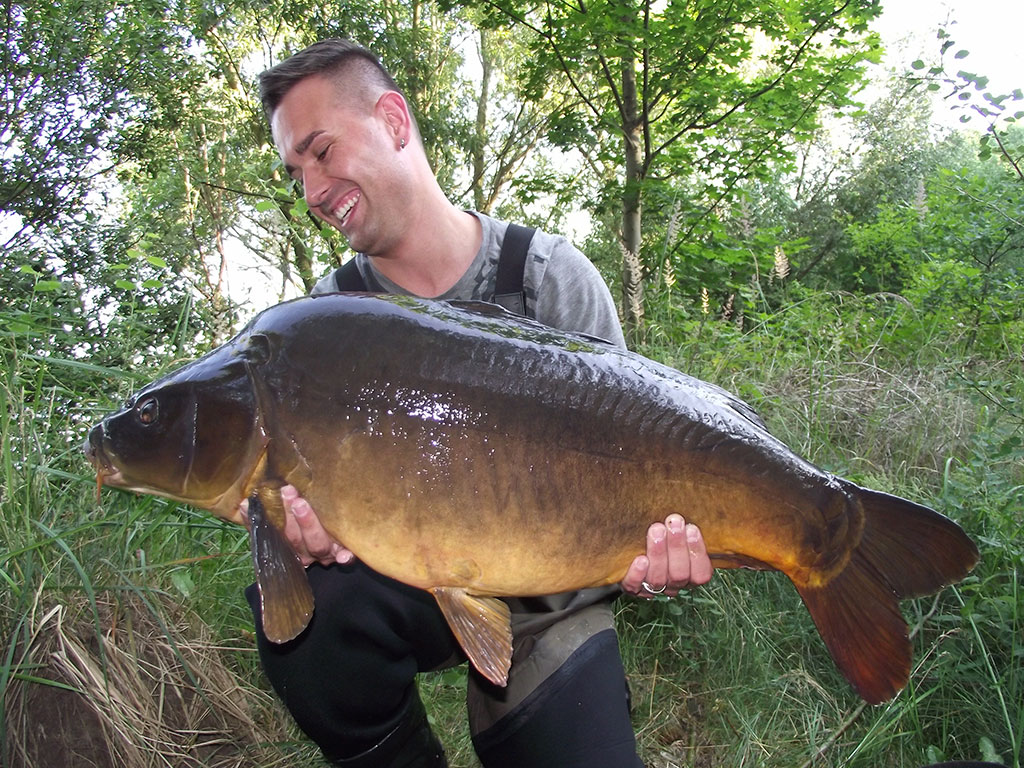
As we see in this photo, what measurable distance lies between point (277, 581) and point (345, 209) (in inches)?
40.4

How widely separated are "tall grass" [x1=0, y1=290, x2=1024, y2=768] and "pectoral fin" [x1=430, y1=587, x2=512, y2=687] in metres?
0.80

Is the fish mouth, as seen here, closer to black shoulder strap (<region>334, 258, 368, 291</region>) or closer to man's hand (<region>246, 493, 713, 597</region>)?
man's hand (<region>246, 493, 713, 597</region>)

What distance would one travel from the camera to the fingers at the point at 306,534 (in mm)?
1338

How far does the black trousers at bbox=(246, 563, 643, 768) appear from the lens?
5.05 ft

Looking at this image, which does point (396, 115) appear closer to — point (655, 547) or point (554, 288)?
point (554, 288)

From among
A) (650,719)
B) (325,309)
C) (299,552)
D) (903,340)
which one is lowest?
(650,719)

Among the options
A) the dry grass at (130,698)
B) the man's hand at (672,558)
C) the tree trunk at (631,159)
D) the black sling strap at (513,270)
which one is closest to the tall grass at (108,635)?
the dry grass at (130,698)

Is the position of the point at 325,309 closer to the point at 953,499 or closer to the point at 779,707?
the point at 779,707

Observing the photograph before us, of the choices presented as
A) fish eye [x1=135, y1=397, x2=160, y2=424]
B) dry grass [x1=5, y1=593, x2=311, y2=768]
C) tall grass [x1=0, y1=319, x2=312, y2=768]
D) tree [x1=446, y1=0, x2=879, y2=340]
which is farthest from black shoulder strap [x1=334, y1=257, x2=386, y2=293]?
tree [x1=446, y1=0, x2=879, y2=340]

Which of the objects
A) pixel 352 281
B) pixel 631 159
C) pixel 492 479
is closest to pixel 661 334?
pixel 352 281

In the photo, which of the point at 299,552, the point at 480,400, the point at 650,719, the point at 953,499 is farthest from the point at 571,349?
the point at 953,499

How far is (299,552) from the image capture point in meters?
1.45

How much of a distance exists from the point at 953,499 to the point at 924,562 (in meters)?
0.99

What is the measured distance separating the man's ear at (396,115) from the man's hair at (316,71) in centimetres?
5
